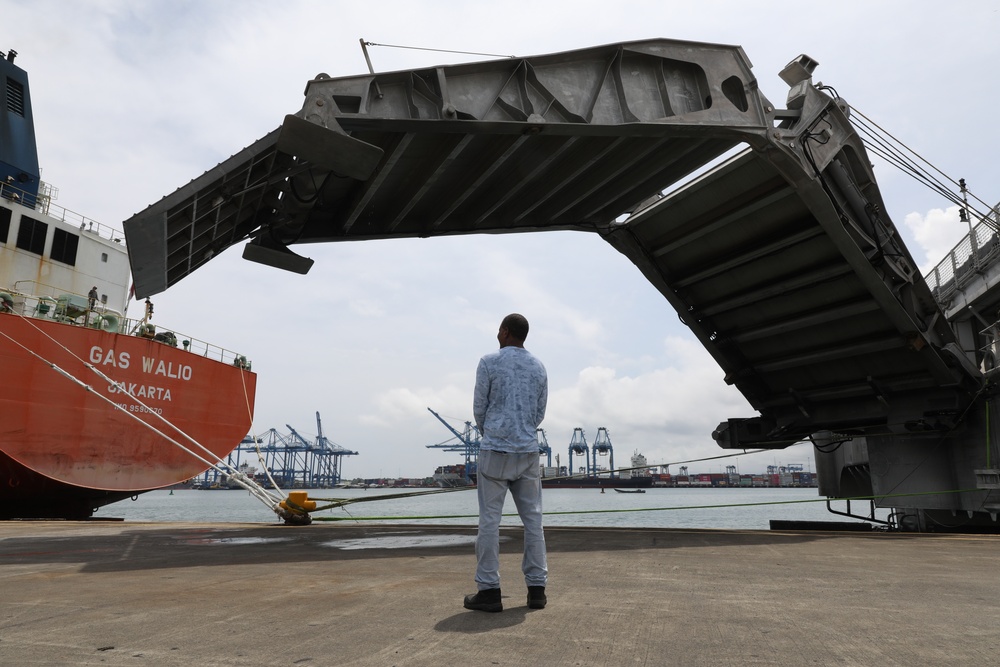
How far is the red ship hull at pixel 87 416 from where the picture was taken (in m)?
13.9

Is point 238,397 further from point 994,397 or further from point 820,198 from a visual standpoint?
point 994,397

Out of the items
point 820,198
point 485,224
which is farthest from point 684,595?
point 485,224

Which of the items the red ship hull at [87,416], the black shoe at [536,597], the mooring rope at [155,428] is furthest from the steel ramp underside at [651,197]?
the red ship hull at [87,416]

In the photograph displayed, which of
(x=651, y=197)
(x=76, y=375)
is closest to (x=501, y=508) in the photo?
(x=651, y=197)

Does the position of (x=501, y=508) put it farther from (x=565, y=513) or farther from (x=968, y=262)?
(x=968, y=262)

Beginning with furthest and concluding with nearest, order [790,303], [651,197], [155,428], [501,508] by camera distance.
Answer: [155,428], [790,303], [651,197], [501,508]

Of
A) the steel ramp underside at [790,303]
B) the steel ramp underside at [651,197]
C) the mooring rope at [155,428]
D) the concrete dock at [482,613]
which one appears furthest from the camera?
→ the steel ramp underside at [790,303]

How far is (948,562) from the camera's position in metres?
5.84

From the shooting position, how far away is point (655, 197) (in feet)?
36.9

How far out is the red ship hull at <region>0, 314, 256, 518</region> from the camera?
13.9 m

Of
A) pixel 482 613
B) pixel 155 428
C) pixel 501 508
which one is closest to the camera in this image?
pixel 482 613

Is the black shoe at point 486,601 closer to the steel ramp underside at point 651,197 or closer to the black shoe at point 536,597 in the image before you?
the black shoe at point 536,597

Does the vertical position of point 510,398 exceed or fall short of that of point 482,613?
it exceeds it

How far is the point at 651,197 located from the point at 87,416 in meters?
14.0
